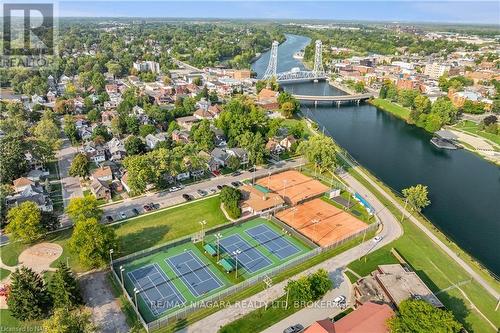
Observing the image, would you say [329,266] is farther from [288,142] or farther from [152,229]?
[288,142]

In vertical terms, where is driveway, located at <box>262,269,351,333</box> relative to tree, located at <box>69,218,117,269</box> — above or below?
below

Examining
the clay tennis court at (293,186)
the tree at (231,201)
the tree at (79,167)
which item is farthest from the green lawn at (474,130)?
the tree at (79,167)

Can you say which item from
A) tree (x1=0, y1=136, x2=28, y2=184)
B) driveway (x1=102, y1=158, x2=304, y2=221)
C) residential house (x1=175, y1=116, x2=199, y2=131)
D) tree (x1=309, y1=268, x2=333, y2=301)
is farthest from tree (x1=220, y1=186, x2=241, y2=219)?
residential house (x1=175, y1=116, x2=199, y2=131)

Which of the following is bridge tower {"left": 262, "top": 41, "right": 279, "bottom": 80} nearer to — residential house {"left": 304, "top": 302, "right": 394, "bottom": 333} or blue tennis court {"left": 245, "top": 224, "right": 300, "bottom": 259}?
blue tennis court {"left": 245, "top": 224, "right": 300, "bottom": 259}

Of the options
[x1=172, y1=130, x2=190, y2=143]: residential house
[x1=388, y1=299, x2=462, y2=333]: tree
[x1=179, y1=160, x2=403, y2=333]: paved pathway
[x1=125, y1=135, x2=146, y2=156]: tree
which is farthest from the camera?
[x1=172, y1=130, x2=190, y2=143]: residential house

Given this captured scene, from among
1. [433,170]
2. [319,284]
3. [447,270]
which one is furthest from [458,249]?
[433,170]

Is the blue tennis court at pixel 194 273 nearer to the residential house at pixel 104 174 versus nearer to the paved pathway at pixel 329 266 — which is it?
the paved pathway at pixel 329 266
